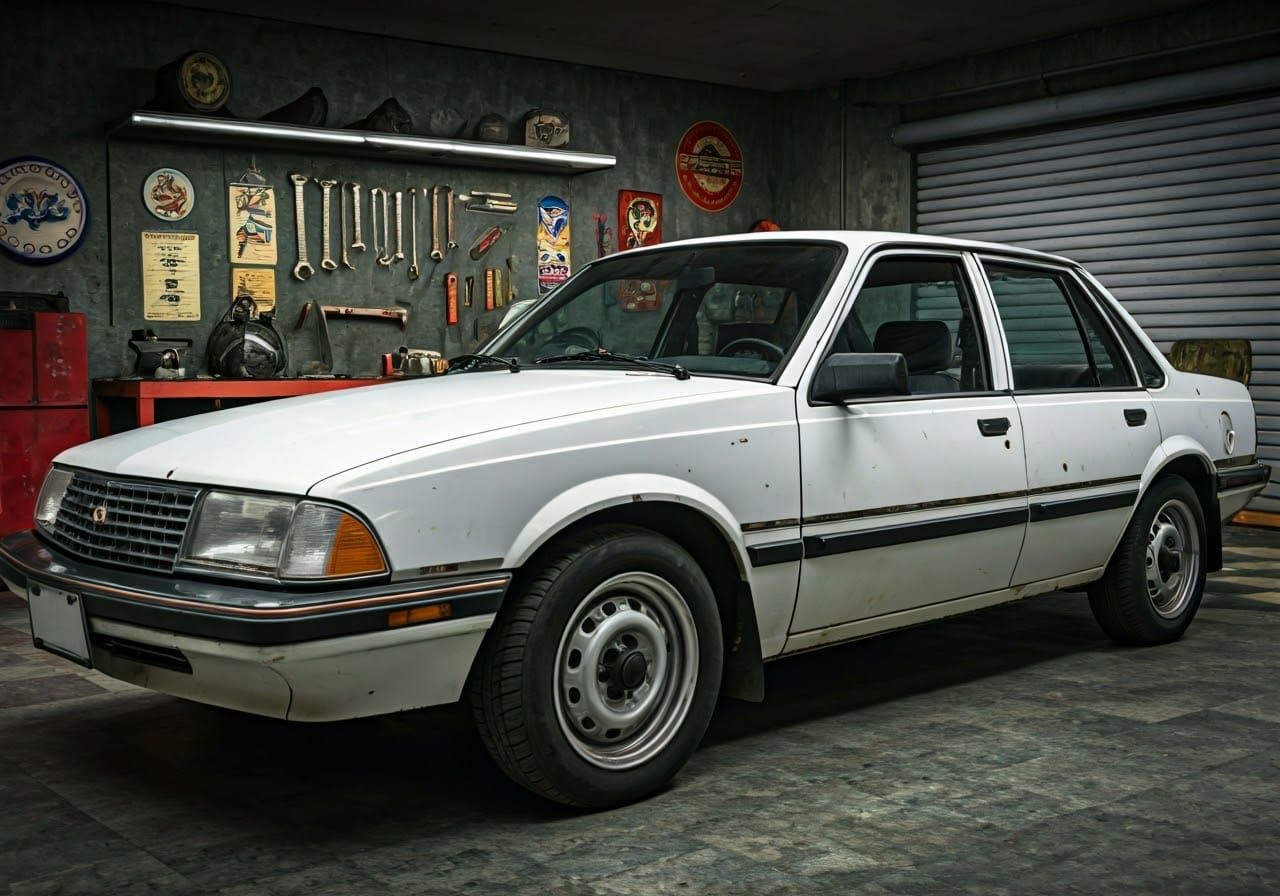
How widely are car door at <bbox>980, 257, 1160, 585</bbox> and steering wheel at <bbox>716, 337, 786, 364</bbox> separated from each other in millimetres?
1003

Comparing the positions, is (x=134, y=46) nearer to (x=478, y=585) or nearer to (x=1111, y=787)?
(x=478, y=585)

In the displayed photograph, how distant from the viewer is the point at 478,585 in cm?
280

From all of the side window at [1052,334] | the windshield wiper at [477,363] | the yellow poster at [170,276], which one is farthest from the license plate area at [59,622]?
the yellow poster at [170,276]

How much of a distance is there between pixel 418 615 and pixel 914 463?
66.0 inches

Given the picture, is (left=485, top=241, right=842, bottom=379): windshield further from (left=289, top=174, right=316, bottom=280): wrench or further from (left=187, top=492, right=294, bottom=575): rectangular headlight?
(left=289, top=174, right=316, bottom=280): wrench

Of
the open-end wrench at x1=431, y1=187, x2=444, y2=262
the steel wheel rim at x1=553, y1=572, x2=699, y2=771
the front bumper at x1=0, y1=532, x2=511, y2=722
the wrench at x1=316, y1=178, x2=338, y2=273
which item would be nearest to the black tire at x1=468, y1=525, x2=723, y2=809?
the steel wheel rim at x1=553, y1=572, x2=699, y2=771

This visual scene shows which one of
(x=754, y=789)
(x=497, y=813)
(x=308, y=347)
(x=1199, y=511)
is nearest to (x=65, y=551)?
(x=497, y=813)

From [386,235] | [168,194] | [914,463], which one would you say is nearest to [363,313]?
[386,235]

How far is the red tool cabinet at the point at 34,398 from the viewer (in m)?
7.10

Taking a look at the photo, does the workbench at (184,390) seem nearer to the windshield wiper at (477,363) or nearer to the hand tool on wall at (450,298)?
the hand tool on wall at (450,298)

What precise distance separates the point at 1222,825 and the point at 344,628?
2.05m

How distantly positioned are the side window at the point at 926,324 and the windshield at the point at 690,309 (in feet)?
0.87

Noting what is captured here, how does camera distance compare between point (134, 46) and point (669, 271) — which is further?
point (134, 46)

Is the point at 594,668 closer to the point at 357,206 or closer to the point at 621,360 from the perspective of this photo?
the point at 621,360
